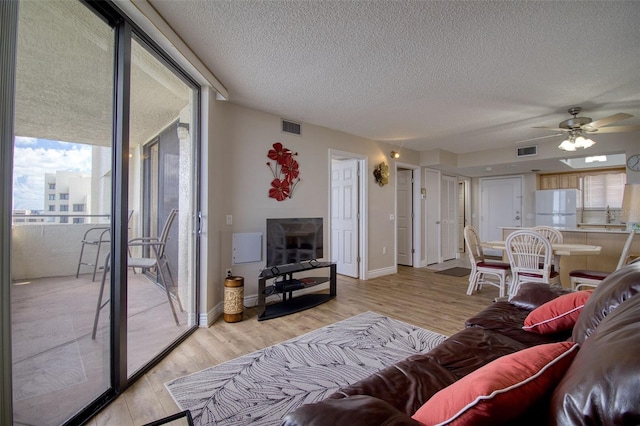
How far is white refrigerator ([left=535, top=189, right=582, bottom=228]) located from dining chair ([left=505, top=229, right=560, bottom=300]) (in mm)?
3665

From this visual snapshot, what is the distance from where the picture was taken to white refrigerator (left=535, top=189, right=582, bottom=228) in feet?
20.3

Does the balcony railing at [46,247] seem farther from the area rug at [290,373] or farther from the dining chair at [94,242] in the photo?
the area rug at [290,373]

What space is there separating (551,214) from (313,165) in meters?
5.84

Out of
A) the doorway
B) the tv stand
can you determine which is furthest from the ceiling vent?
the tv stand

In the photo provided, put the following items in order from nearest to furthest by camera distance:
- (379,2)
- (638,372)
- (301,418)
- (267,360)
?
(638,372) → (301,418) → (379,2) → (267,360)

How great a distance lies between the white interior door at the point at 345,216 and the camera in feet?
16.3

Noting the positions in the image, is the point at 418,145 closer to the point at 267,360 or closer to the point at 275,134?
the point at 275,134

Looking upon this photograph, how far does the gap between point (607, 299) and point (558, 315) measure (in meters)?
→ 0.40

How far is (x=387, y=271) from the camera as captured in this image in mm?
5309

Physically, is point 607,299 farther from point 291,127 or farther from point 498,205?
point 498,205

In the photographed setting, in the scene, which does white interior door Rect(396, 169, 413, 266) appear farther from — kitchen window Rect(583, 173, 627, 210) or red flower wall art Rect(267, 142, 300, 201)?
kitchen window Rect(583, 173, 627, 210)

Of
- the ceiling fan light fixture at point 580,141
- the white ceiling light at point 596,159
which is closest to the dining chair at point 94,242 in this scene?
the ceiling fan light fixture at point 580,141

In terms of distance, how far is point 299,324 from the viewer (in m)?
2.96

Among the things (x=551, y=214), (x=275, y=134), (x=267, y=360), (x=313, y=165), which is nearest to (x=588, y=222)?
(x=551, y=214)
